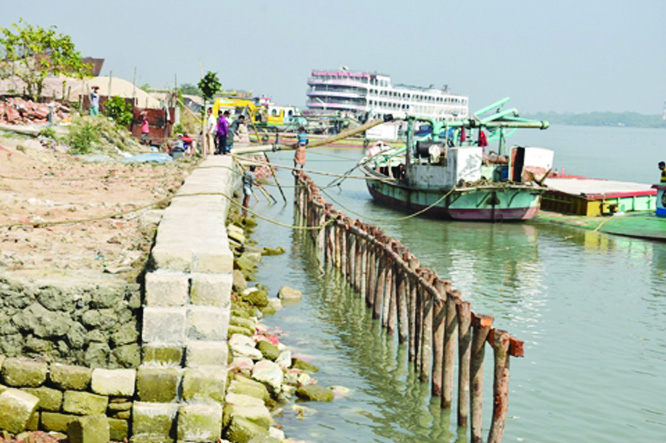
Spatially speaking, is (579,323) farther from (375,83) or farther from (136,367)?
(375,83)

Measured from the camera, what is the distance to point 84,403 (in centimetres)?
877

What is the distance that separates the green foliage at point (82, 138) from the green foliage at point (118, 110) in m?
8.40

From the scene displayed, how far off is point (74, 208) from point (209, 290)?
29.8 feet

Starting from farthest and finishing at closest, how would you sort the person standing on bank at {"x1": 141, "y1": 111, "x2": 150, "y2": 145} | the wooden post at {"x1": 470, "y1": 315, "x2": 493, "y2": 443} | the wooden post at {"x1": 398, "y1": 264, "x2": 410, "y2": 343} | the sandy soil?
the person standing on bank at {"x1": 141, "y1": 111, "x2": 150, "y2": 145}, the wooden post at {"x1": 398, "y1": 264, "x2": 410, "y2": 343}, the sandy soil, the wooden post at {"x1": 470, "y1": 315, "x2": 493, "y2": 443}

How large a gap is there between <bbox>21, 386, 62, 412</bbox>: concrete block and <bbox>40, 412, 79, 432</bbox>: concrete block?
0.28ft

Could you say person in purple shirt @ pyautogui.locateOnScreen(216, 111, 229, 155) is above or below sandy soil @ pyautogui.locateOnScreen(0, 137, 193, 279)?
above

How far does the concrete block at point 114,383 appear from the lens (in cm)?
877

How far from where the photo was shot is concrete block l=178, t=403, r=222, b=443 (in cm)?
859

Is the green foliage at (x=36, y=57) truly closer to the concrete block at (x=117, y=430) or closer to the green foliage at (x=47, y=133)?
the green foliage at (x=47, y=133)

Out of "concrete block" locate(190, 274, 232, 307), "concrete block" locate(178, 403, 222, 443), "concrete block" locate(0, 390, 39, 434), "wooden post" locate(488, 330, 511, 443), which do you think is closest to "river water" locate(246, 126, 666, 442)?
"wooden post" locate(488, 330, 511, 443)

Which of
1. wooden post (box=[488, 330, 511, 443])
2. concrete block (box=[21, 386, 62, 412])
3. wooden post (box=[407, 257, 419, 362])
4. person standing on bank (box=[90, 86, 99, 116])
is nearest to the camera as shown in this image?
concrete block (box=[21, 386, 62, 412])

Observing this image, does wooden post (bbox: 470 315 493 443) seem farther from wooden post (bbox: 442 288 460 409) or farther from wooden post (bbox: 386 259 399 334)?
wooden post (bbox: 386 259 399 334)

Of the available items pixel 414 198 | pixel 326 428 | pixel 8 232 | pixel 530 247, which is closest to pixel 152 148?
pixel 414 198

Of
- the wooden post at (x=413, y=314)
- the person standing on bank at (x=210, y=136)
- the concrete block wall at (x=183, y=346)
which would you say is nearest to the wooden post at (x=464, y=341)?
the wooden post at (x=413, y=314)
